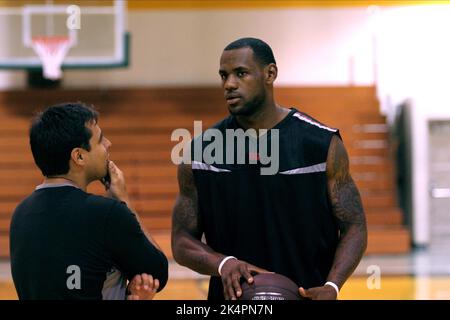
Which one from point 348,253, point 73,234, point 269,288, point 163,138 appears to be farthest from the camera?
point 163,138

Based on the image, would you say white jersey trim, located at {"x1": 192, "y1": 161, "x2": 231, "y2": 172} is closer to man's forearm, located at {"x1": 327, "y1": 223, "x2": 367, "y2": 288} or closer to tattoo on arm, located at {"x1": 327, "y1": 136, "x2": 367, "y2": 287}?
tattoo on arm, located at {"x1": 327, "y1": 136, "x2": 367, "y2": 287}

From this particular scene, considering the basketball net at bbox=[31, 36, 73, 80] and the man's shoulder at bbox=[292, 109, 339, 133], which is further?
the basketball net at bbox=[31, 36, 73, 80]

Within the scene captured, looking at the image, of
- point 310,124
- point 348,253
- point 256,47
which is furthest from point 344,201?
point 256,47

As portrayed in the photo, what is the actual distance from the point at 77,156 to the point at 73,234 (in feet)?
0.78

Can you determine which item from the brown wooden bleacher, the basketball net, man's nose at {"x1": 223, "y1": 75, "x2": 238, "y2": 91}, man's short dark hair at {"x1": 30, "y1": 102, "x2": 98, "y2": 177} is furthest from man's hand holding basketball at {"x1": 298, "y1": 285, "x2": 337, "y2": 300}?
the basketball net

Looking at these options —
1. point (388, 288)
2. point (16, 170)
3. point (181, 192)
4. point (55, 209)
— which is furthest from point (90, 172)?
point (16, 170)

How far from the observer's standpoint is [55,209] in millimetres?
2312

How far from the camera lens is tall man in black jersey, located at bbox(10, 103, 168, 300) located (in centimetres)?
228

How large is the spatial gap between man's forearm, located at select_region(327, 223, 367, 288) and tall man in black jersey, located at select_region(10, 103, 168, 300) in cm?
69

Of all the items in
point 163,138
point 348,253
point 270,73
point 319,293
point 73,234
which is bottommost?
point 319,293

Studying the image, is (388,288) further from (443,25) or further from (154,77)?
(154,77)

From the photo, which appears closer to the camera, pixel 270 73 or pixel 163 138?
pixel 270 73

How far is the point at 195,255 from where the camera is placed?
2.87m

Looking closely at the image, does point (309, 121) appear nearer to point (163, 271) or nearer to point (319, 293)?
point (319, 293)
